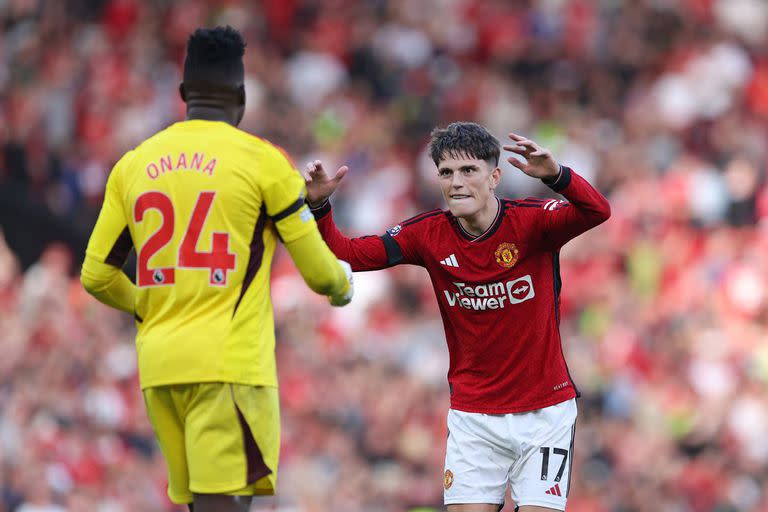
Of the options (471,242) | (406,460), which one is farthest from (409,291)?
(471,242)

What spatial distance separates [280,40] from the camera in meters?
16.1

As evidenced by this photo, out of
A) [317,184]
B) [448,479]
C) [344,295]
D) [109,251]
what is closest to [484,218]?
[317,184]

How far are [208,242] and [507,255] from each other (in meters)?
1.83

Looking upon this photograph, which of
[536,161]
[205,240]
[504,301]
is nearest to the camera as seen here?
[205,240]

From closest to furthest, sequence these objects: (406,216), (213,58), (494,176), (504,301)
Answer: (213,58) → (504,301) → (494,176) → (406,216)

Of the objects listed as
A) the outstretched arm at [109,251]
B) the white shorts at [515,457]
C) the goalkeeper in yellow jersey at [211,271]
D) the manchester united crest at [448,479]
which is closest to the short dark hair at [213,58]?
the goalkeeper in yellow jersey at [211,271]

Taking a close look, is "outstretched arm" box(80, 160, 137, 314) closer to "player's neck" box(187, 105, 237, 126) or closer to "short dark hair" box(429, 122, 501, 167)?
"player's neck" box(187, 105, 237, 126)

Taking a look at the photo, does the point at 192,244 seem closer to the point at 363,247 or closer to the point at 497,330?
the point at 363,247

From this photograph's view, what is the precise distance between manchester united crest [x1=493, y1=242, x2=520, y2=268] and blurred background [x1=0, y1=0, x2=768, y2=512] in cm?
536

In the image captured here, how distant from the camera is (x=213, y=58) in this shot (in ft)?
16.9

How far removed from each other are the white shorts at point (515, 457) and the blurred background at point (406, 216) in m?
5.00

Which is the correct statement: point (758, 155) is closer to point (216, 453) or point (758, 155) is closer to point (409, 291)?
point (409, 291)

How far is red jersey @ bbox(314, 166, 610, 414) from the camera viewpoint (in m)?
6.33

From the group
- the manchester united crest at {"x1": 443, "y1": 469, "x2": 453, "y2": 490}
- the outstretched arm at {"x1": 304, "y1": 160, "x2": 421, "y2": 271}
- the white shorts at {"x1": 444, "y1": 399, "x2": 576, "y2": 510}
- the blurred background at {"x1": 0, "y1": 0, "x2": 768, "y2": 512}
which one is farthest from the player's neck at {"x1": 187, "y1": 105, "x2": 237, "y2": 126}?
the blurred background at {"x1": 0, "y1": 0, "x2": 768, "y2": 512}
